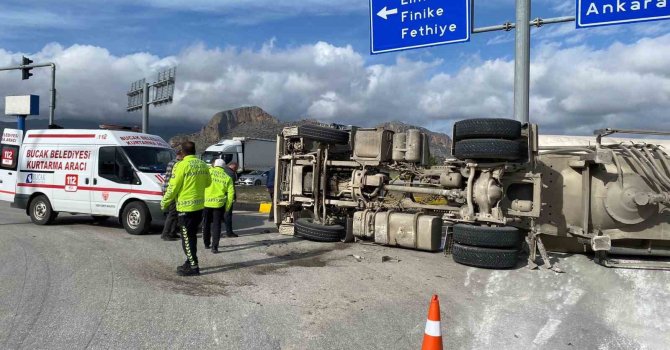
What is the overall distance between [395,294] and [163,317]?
268 centimetres

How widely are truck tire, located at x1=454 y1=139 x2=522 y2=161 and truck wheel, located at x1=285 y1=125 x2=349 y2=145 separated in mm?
3144

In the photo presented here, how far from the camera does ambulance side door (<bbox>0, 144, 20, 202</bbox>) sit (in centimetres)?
1227

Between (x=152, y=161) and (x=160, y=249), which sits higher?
(x=152, y=161)

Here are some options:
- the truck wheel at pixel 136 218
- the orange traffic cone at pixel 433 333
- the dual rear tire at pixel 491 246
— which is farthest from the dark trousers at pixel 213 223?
the orange traffic cone at pixel 433 333

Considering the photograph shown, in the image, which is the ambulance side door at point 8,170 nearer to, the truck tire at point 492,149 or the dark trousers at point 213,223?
the dark trousers at point 213,223

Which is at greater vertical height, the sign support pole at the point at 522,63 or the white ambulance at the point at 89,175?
the sign support pole at the point at 522,63

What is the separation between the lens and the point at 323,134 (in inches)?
403

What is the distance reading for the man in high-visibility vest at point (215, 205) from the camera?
8837mm

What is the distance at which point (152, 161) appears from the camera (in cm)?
1122

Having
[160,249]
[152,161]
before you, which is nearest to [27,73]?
[152,161]

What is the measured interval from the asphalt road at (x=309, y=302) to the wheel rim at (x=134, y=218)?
1.74m

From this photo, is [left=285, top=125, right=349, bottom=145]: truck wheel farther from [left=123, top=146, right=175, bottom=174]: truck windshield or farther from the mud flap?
the mud flap

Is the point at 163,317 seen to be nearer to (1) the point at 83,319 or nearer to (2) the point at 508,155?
(1) the point at 83,319

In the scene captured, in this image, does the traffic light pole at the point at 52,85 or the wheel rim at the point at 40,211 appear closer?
the wheel rim at the point at 40,211
